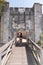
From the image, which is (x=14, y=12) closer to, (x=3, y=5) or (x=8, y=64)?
(x=3, y=5)

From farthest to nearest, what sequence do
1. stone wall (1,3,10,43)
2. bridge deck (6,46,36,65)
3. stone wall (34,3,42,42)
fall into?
stone wall (34,3,42,42), stone wall (1,3,10,43), bridge deck (6,46,36,65)

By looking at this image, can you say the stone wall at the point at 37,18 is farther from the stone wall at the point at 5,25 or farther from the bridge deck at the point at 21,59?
the bridge deck at the point at 21,59

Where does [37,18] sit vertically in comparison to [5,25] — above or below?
above

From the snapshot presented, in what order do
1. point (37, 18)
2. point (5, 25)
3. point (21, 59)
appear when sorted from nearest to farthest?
point (21, 59) → point (5, 25) → point (37, 18)

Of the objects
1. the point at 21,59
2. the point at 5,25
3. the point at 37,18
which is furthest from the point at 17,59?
the point at 37,18

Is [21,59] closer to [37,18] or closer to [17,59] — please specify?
[17,59]

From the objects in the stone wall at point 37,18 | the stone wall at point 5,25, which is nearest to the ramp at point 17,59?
the stone wall at point 5,25

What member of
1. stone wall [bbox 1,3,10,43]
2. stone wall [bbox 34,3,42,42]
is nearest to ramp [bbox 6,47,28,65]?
stone wall [bbox 1,3,10,43]

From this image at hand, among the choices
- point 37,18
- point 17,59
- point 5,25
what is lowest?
point 17,59

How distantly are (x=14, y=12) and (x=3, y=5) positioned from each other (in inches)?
49.4

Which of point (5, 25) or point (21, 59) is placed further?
point (5, 25)

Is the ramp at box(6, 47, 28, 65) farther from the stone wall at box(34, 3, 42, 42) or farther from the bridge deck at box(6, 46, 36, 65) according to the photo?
the stone wall at box(34, 3, 42, 42)

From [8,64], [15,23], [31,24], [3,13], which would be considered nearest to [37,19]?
[31,24]

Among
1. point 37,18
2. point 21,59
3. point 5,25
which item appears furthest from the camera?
point 37,18
